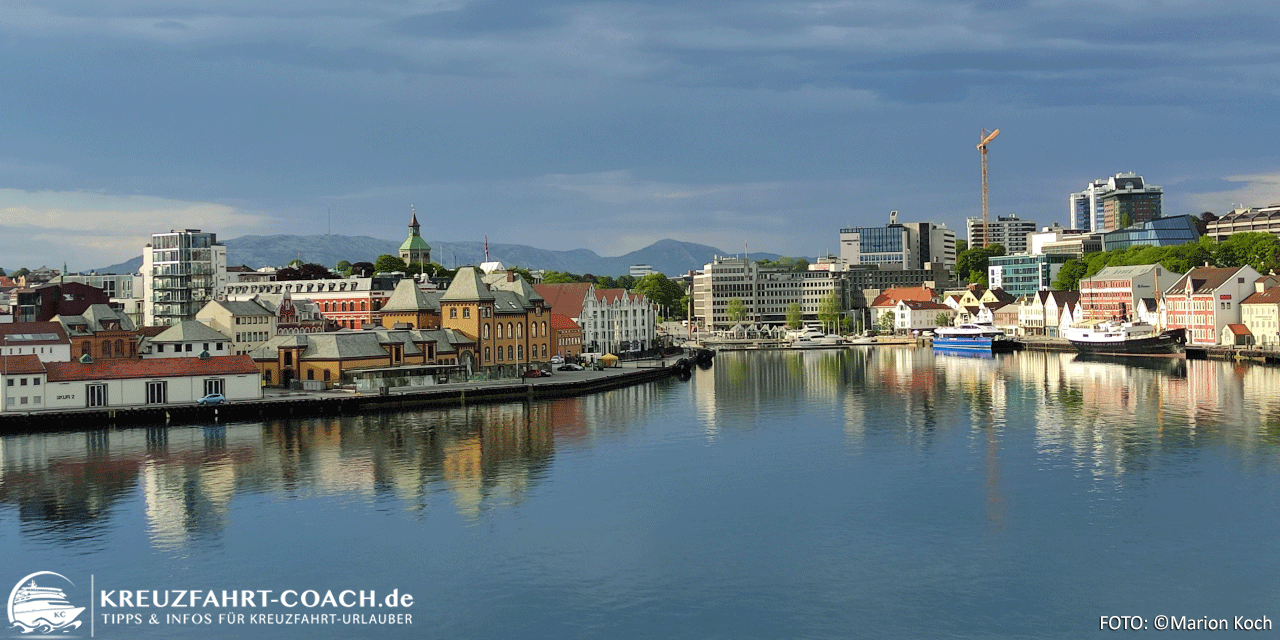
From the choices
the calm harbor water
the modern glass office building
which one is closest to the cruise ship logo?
the calm harbor water

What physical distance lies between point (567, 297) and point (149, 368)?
47.7 m

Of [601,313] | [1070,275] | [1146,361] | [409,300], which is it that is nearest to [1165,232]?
[1070,275]

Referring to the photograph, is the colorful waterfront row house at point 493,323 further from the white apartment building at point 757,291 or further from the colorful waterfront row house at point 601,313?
the white apartment building at point 757,291

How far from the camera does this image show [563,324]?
292 ft

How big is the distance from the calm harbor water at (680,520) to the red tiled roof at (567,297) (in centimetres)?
4399

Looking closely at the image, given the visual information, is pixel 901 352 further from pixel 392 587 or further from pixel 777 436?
pixel 392 587

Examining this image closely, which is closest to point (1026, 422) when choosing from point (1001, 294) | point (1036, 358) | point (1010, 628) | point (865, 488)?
point (865, 488)

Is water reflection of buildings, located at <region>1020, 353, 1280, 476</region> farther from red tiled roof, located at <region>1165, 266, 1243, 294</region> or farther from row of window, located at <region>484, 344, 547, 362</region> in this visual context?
row of window, located at <region>484, 344, 547, 362</region>

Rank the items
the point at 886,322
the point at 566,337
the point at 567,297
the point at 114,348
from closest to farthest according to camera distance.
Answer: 1. the point at 114,348
2. the point at 566,337
3. the point at 567,297
4. the point at 886,322

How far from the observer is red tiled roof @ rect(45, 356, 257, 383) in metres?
55.5

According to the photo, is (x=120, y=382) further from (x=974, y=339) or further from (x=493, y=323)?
(x=974, y=339)

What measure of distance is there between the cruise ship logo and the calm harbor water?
0.98 ft

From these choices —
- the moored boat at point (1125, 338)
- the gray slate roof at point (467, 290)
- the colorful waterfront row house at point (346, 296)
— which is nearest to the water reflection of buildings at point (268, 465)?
the gray slate roof at point (467, 290)

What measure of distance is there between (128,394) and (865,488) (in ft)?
123
